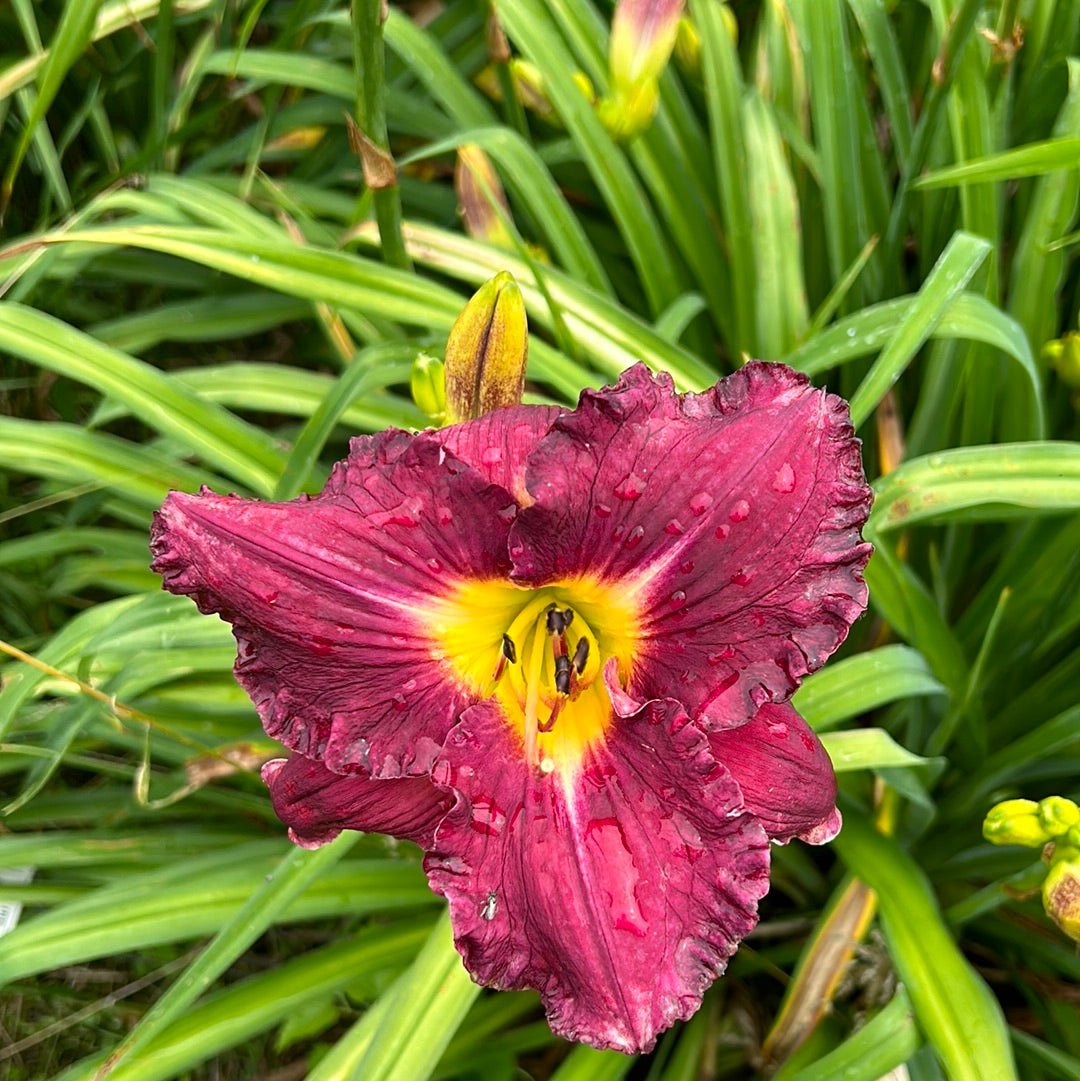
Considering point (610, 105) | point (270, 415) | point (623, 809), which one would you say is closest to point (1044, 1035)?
point (623, 809)

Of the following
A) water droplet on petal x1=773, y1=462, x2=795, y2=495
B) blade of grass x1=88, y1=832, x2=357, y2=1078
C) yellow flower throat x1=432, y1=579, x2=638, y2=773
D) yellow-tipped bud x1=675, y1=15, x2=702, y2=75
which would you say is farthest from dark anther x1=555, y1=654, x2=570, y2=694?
yellow-tipped bud x1=675, y1=15, x2=702, y2=75

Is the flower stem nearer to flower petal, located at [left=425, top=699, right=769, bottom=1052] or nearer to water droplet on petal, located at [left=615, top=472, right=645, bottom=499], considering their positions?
water droplet on petal, located at [left=615, top=472, right=645, bottom=499]

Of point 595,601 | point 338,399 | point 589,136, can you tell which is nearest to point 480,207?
point 589,136

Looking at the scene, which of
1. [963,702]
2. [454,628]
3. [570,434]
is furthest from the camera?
[963,702]

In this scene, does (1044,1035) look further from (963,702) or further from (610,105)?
(610,105)

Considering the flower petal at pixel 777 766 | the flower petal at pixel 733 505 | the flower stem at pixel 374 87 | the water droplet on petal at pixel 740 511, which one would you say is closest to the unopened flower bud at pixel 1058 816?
the flower petal at pixel 777 766

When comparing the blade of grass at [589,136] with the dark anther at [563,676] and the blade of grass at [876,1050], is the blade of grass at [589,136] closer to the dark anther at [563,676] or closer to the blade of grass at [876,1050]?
the dark anther at [563,676]
